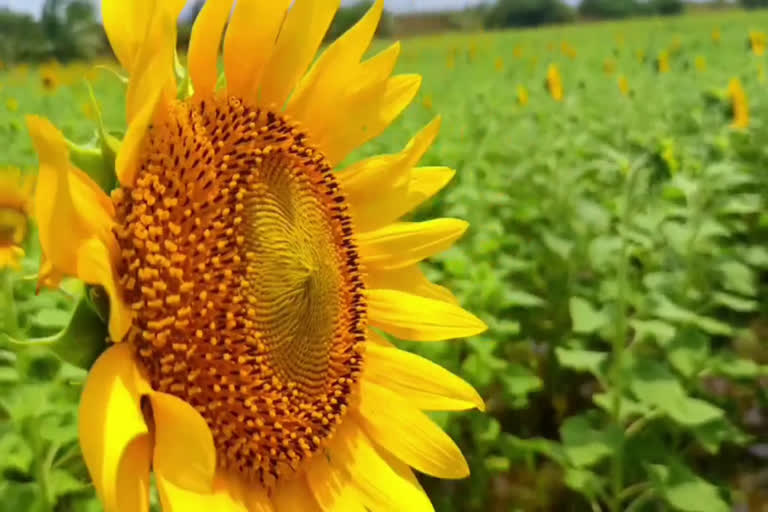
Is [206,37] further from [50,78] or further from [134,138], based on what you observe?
[50,78]

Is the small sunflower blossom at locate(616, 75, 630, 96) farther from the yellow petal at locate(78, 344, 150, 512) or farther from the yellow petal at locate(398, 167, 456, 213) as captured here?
the yellow petal at locate(78, 344, 150, 512)

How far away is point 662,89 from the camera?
18.1ft

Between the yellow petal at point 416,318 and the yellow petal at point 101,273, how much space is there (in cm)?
41

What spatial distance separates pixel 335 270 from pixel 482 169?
256 centimetres

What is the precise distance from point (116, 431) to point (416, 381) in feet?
1.47

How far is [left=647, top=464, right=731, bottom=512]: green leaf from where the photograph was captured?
6.34 feet

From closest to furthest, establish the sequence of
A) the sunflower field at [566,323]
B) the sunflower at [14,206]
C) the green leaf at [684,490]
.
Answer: the sunflower field at [566,323]
the sunflower at [14,206]
the green leaf at [684,490]

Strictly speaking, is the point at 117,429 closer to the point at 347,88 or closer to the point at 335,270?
the point at 335,270

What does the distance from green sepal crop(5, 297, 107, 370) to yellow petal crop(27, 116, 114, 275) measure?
0.14ft

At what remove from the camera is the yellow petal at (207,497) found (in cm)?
70

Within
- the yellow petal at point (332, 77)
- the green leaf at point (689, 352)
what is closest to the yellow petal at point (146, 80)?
the yellow petal at point (332, 77)

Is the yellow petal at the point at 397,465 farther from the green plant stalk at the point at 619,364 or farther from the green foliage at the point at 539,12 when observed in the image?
the green foliage at the point at 539,12

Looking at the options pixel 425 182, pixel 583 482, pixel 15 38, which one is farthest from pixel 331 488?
pixel 15 38

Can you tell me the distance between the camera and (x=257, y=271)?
2.72 feet
